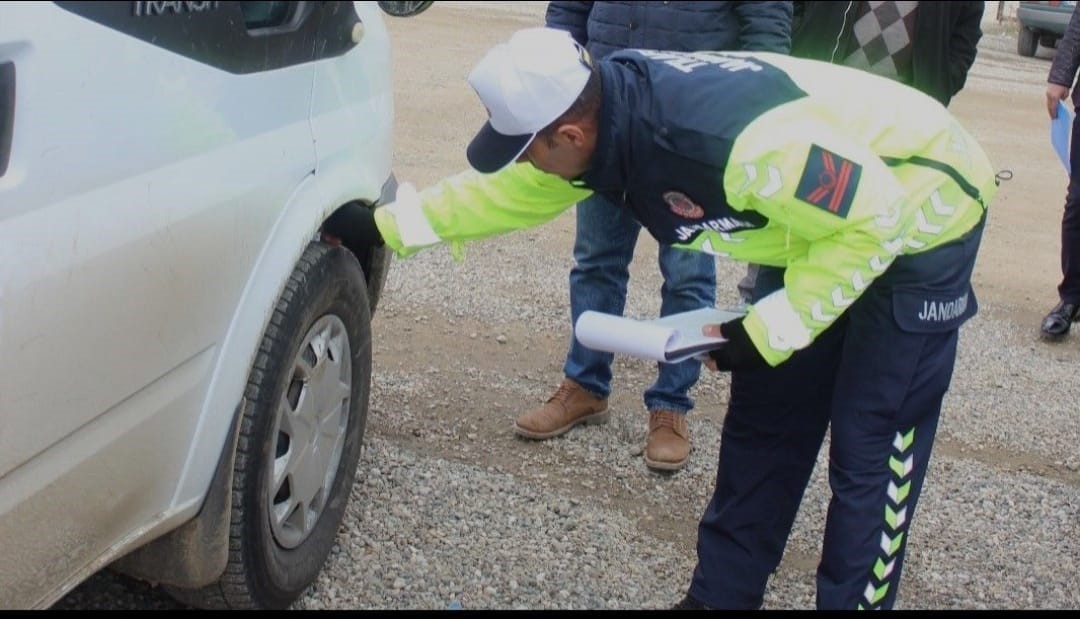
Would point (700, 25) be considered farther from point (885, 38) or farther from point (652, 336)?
point (652, 336)

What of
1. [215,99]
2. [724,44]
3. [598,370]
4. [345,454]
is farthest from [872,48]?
[215,99]

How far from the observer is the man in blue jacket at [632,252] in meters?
3.92

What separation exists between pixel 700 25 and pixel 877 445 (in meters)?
1.66

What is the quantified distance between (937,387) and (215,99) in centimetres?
165

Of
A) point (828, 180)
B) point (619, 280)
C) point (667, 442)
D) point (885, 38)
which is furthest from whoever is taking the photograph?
point (885, 38)

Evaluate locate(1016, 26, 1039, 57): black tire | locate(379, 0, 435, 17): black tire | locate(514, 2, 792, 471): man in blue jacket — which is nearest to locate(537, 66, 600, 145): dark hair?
locate(379, 0, 435, 17): black tire

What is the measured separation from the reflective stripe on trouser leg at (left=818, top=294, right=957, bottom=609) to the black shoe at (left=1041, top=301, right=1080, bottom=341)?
3.02m

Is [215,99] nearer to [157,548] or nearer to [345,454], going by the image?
[157,548]

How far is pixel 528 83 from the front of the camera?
242 centimetres

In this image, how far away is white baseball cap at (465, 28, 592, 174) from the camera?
2.43 metres

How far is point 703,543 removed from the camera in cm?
319

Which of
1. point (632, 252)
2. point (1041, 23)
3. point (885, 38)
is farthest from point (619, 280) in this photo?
point (1041, 23)

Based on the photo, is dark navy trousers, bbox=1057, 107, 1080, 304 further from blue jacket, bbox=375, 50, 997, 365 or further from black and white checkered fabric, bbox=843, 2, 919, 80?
blue jacket, bbox=375, 50, 997, 365

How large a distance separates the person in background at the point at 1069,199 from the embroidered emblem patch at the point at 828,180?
3302mm
